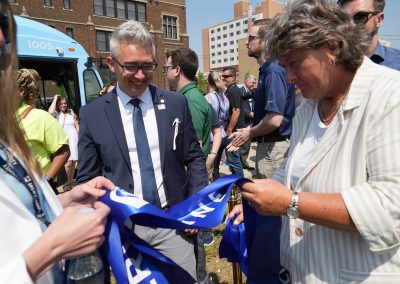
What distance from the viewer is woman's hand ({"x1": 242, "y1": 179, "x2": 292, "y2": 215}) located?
1.38m

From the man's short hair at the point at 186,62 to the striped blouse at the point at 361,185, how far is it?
2373mm

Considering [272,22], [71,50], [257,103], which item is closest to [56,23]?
[71,50]

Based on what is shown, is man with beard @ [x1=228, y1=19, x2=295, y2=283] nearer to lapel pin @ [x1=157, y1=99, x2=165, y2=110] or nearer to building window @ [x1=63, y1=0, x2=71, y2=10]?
lapel pin @ [x1=157, y1=99, x2=165, y2=110]

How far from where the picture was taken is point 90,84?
7168mm

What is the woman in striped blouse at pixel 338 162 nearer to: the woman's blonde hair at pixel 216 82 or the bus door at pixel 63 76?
the woman's blonde hair at pixel 216 82

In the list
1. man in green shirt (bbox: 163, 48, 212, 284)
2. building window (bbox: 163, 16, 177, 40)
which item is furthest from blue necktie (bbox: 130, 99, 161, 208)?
building window (bbox: 163, 16, 177, 40)

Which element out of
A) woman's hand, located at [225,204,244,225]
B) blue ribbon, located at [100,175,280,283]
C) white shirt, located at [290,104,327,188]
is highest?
white shirt, located at [290,104,327,188]

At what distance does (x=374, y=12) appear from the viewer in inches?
101

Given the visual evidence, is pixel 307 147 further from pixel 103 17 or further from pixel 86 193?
pixel 103 17

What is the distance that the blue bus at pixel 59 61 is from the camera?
6137mm

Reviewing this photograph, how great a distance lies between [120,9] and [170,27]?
6.33 m

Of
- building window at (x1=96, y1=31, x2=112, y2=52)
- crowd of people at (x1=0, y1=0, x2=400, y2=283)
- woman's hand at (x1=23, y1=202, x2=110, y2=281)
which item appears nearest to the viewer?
woman's hand at (x1=23, y1=202, x2=110, y2=281)

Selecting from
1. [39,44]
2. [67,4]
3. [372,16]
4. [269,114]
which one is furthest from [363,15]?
[67,4]

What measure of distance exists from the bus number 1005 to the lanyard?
19.1 feet
